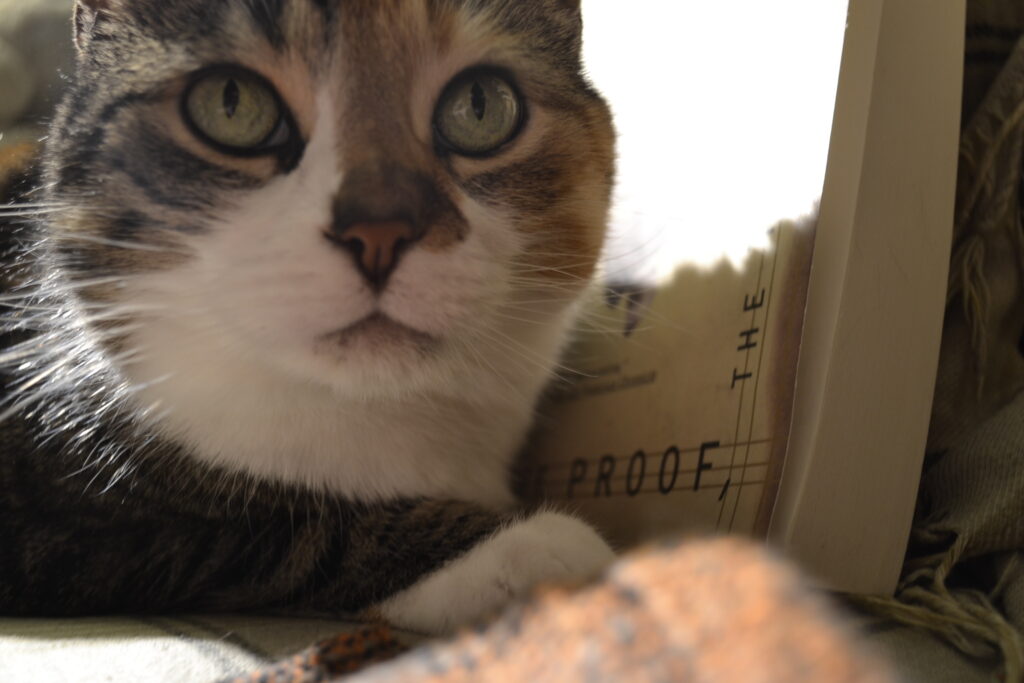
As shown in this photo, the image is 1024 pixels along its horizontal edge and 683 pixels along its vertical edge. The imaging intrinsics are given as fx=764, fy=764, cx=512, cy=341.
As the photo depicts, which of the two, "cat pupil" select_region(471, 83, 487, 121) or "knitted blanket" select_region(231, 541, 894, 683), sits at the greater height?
"cat pupil" select_region(471, 83, 487, 121)

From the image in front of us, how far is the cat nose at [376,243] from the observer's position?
18.3 inches

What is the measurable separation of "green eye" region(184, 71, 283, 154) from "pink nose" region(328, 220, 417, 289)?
0.32 ft

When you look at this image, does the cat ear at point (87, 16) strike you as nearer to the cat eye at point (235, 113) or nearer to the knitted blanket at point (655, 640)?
the cat eye at point (235, 113)

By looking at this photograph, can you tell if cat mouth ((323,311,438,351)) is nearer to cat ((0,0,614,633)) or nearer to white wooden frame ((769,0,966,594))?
cat ((0,0,614,633))

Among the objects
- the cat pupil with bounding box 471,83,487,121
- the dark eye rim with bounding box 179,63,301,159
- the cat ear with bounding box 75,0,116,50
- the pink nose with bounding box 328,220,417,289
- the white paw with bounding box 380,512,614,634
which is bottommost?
the white paw with bounding box 380,512,614,634

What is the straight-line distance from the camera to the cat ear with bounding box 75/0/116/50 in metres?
0.56

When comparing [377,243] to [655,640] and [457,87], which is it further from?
[655,640]

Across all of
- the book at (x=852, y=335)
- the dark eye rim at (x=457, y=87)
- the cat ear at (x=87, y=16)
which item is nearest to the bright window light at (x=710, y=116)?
the book at (x=852, y=335)

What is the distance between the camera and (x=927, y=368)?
54 cm

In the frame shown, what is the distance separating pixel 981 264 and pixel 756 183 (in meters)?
0.23

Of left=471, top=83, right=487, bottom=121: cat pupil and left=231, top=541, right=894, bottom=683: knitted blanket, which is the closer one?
left=231, top=541, right=894, bottom=683: knitted blanket

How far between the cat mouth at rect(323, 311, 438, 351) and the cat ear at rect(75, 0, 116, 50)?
0.99 ft

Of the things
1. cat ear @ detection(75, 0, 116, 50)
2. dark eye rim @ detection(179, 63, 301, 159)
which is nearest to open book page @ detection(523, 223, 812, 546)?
dark eye rim @ detection(179, 63, 301, 159)

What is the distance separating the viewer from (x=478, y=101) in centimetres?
56
